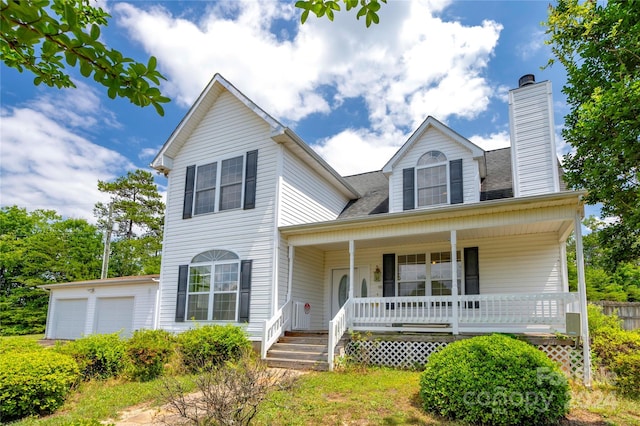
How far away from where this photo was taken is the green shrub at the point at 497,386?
5.49m

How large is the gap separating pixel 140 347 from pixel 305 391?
4.14 meters

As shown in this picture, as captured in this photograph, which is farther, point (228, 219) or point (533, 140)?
point (228, 219)

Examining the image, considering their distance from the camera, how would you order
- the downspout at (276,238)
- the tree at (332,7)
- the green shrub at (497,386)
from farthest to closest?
1. the downspout at (276,238)
2. the green shrub at (497,386)
3. the tree at (332,7)

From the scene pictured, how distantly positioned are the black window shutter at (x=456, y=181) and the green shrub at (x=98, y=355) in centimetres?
941

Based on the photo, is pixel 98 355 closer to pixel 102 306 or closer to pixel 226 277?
pixel 226 277

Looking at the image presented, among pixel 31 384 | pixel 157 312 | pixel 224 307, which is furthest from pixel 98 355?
pixel 157 312

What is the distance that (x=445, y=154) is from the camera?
12.4m

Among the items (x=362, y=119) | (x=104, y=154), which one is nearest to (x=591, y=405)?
(x=362, y=119)

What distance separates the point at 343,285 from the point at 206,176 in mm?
5700

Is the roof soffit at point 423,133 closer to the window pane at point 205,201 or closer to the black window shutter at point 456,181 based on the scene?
the black window shutter at point 456,181

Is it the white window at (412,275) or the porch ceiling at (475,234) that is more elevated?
the porch ceiling at (475,234)

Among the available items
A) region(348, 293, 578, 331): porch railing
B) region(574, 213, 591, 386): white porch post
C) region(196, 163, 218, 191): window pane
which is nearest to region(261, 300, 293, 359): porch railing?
region(348, 293, 578, 331): porch railing

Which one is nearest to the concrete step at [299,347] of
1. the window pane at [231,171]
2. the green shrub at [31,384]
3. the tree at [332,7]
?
the green shrub at [31,384]

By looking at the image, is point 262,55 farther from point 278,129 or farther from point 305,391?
point 305,391
